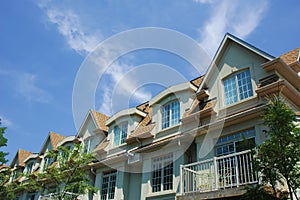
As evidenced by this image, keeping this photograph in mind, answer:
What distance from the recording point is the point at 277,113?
8547 mm

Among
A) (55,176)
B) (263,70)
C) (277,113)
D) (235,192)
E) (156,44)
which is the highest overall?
(156,44)

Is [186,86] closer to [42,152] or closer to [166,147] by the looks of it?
[166,147]

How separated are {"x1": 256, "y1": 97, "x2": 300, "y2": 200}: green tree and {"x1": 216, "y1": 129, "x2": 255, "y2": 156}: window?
126 inches

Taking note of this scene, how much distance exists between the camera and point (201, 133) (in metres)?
13.5

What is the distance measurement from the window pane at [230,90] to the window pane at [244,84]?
0.99ft

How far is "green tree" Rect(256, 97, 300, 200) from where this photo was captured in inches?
315

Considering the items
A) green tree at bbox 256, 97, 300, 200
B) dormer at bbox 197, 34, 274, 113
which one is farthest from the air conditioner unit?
green tree at bbox 256, 97, 300, 200

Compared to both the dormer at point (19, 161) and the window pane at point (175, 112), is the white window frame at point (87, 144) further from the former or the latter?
the dormer at point (19, 161)

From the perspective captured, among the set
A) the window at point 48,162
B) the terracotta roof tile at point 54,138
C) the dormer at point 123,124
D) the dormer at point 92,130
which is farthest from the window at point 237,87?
the terracotta roof tile at point 54,138

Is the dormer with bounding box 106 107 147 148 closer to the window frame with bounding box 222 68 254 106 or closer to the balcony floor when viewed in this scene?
the window frame with bounding box 222 68 254 106

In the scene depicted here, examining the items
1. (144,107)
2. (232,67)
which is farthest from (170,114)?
(144,107)

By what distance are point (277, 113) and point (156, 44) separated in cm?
773

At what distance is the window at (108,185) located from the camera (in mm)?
17344

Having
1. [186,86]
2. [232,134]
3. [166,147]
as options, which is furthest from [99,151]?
[232,134]
